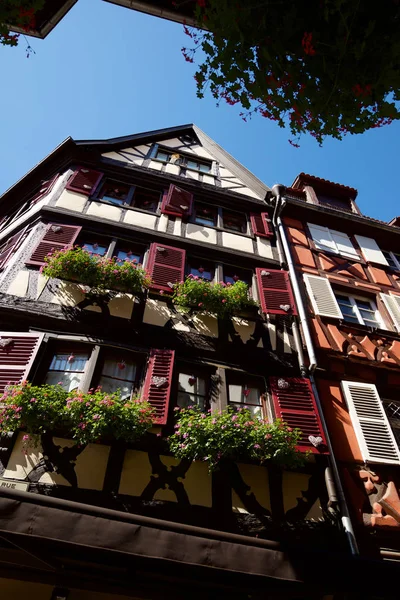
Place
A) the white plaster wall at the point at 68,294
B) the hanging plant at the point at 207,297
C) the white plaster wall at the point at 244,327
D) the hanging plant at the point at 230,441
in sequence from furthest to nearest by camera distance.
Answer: the white plaster wall at the point at 244,327
the hanging plant at the point at 207,297
the white plaster wall at the point at 68,294
the hanging plant at the point at 230,441

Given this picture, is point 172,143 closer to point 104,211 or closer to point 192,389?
point 104,211

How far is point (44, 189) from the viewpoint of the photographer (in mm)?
Result: 10391

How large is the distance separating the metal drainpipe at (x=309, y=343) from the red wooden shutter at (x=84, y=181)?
15.7 ft

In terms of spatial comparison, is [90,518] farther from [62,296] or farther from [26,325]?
[62,296]

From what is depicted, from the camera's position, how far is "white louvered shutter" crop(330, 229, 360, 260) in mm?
10461

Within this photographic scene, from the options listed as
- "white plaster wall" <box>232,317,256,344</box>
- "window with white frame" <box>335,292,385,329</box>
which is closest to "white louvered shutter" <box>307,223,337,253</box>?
"window with white frame" <box>335,292,385,329</box>

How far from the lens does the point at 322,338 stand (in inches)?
299

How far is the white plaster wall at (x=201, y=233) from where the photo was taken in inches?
364

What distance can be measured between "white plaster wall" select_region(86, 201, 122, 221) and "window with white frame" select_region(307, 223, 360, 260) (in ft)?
17.1

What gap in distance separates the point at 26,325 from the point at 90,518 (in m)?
3.46

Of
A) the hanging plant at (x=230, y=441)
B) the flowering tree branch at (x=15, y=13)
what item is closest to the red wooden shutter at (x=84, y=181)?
the flowering tree branch at (x=15, y=13)

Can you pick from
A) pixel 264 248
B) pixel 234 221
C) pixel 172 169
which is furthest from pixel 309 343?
pixel 172 169

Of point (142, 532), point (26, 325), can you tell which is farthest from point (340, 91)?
point (26, 325)

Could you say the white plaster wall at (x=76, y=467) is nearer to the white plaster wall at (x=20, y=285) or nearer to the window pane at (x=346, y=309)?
the white plaster wall at (x=20, y=285)
